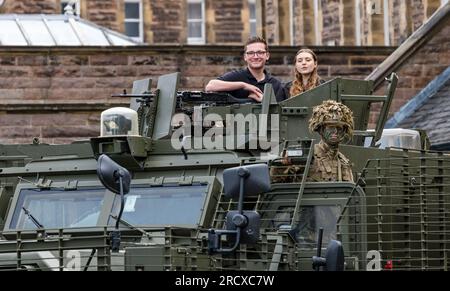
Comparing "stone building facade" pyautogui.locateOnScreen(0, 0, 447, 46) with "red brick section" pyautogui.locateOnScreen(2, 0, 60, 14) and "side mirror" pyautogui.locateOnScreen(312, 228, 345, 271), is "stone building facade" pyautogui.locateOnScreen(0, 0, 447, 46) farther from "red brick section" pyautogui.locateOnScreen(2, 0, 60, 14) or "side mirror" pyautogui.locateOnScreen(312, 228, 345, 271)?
"side mirror" pyautogui.locateOnScreen(312, 228, 345, 271)

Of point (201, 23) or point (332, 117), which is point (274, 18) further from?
point (332, 117)

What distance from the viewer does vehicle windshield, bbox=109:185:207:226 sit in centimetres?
2050

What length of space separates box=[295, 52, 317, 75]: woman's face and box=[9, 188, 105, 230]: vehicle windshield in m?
2.38

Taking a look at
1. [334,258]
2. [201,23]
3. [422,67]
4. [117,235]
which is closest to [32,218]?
[117,235]

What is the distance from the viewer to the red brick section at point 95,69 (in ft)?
131

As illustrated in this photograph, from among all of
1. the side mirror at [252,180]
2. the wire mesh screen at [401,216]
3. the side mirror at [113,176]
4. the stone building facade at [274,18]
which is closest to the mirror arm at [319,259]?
the side mirror at [252,180]

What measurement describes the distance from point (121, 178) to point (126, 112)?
2215 millimetres

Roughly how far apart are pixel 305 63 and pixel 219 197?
228cm

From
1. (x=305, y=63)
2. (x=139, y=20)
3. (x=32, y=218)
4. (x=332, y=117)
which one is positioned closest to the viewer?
(x=332, y=117)

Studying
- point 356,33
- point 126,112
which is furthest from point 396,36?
point 126,112

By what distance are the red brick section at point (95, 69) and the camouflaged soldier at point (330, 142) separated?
61.8ft

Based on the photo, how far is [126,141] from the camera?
69.6 ft

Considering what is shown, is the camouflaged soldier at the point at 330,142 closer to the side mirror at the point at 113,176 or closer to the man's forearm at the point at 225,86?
the man's forearm at the point at 225,86

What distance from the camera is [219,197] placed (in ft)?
67.7
